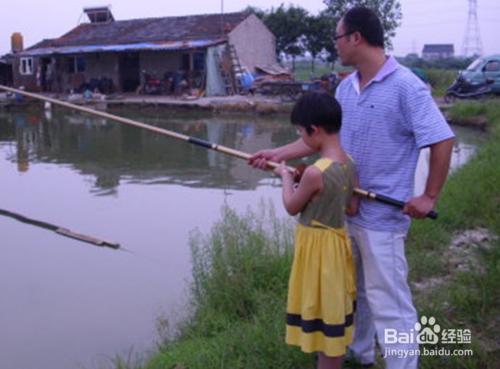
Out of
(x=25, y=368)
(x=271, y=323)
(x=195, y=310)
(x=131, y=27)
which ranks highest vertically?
(x=131, y=27)

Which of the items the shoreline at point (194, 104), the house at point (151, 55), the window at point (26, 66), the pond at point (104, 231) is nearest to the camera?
the pond at point (104, 231)

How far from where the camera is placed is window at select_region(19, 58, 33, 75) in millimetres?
27438

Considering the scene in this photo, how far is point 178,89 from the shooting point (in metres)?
23.3

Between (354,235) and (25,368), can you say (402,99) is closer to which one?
(354,235)

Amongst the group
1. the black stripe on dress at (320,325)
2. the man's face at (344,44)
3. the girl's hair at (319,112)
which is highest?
the man's face at (344,44)

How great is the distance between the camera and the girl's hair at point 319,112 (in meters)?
2.26

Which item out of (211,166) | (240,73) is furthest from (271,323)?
(240,73)

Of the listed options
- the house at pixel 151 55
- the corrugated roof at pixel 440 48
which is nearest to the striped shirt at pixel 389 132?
the house at pixel 151 55

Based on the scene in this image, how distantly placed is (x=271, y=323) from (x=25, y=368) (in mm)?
1554

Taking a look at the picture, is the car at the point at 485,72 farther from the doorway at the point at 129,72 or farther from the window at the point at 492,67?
the doorway at the point at 129,72

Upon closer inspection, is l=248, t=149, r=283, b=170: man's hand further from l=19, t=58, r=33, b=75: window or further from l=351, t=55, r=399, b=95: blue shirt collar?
l=19, t=58, r=33, b=75: window

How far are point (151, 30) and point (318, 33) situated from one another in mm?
7540

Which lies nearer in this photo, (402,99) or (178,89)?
(402,99)

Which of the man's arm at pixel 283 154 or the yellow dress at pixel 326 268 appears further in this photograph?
the man's arm at pixel 283 154
